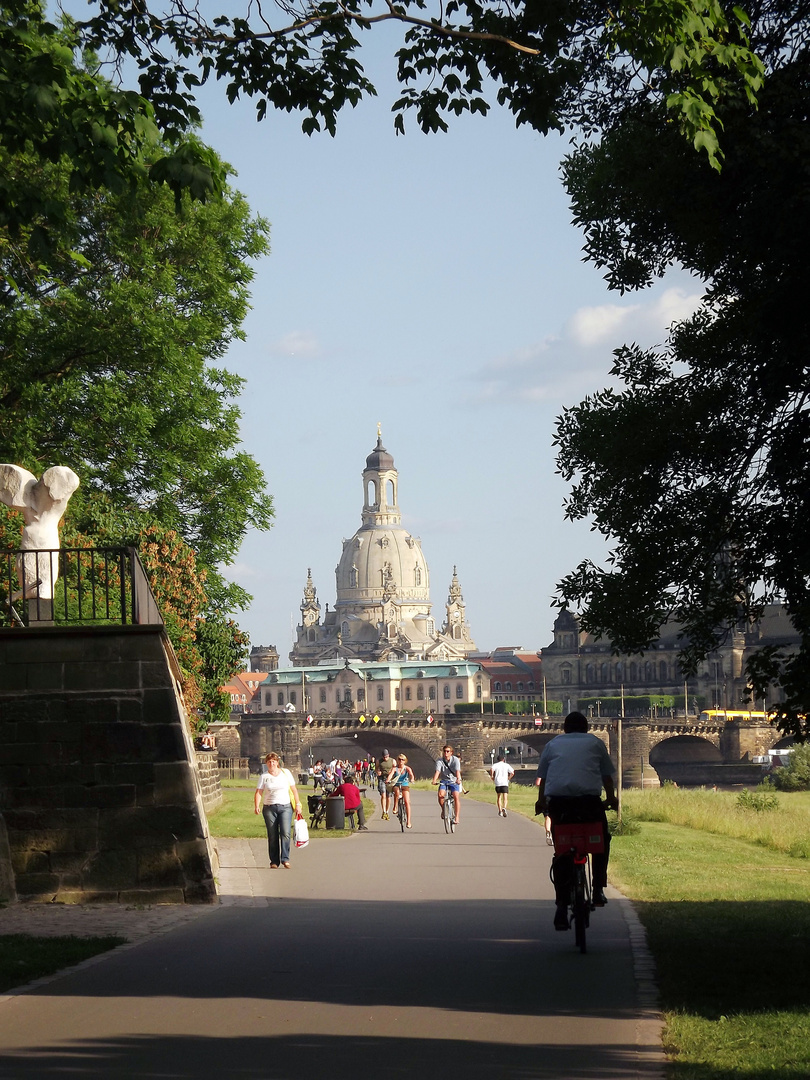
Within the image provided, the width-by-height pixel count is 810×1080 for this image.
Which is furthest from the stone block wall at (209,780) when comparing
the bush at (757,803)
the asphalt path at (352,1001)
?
the asphalt path at (352,1001)

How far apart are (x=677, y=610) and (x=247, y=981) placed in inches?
180

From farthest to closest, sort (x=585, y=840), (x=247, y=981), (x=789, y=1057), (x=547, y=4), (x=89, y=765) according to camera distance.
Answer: (x=89, y=765), (x=585, y=840), (x=547, y=4), (x=247, y=981), (x=789, y=1057)

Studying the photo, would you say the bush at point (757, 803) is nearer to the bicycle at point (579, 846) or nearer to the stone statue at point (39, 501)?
the stone statue at point (39, 501)

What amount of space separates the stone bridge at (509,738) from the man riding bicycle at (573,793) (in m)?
108

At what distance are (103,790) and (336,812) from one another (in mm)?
14961

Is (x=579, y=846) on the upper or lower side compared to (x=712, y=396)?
lower

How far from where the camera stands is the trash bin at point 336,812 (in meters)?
29.1

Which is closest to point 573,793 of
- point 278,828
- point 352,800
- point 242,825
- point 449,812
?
point 278,828

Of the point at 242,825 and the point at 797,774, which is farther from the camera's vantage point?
the point at 797,774

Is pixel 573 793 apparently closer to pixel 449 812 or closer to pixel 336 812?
pixel 449 812

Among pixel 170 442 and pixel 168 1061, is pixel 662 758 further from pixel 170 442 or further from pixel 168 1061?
pixel 168 1061

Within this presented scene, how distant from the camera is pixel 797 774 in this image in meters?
77.9

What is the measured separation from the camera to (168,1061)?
6922 millimetres

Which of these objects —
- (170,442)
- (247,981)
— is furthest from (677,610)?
(170,442)
